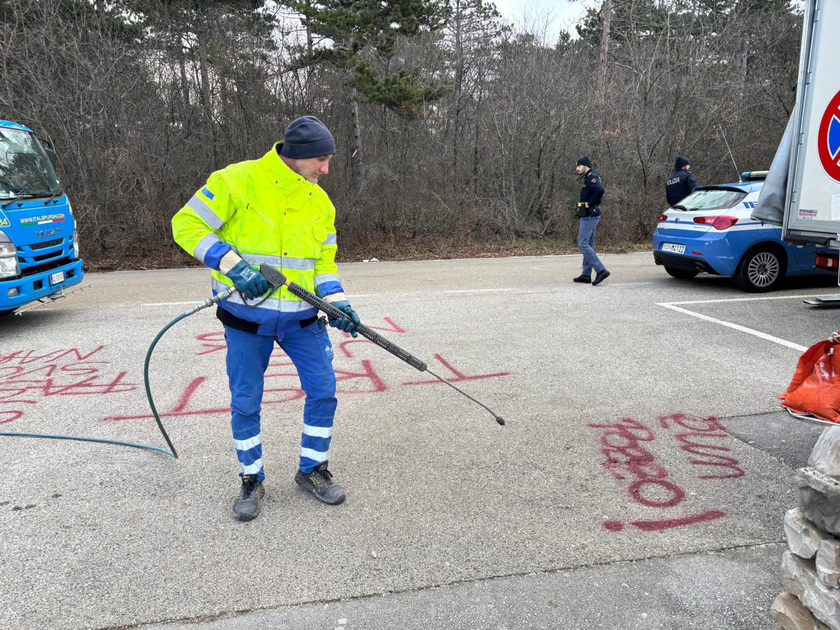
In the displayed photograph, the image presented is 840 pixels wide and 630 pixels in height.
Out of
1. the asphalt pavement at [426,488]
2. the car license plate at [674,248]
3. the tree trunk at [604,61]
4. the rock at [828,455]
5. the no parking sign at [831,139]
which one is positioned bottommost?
the asphalt pavement at [426,488]

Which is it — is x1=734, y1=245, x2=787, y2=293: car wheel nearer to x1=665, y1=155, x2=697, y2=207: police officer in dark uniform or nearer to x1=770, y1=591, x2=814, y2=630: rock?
x1=665, y1=155, x2=697, y2=207: police officer in dark uniform

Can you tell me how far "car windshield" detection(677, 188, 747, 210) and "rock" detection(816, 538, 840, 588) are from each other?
7922 millimetres

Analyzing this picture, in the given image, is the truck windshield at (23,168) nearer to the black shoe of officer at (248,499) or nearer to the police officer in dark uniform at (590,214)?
the black shoe of officer at (248,499)

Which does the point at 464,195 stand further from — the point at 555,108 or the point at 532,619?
the point at 532,619

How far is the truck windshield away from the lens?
7.02m

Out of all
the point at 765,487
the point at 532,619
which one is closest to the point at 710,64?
the point at 765,487

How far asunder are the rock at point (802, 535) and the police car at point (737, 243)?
24.5ft

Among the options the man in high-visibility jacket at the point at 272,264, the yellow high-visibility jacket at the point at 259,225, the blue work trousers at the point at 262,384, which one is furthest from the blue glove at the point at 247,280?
the blue work trousers at the point at 262,384

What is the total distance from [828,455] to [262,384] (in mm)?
2429

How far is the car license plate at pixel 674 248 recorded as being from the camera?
930 centimetres

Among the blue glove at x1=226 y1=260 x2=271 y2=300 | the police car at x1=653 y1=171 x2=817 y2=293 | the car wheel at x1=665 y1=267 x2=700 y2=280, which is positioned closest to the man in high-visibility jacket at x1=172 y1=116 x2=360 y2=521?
the blue glove at x1=226 y1=260 x2=271 y2=300

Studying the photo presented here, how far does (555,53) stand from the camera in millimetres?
18750

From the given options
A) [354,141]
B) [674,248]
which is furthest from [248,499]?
[354,141]

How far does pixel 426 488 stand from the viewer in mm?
3453
